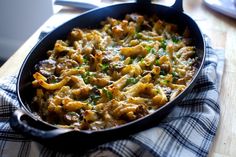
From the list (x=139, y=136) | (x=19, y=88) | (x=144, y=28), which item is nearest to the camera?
(x=139, y=136)

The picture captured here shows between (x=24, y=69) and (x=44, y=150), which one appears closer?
(x=44, y=150)

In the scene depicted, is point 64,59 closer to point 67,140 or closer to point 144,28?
point 144,28

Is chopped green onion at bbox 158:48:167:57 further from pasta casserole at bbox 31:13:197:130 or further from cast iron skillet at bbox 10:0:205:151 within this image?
cast iron skillet at bbox 10:0:205:151

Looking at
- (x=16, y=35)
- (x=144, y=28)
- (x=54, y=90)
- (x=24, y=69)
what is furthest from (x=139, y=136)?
(x=16, y=35)

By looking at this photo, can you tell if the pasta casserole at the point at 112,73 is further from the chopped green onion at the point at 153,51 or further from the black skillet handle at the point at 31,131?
the black skillet handle at the point at 31,131

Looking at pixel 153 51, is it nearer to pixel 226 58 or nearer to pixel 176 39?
pixel 176 39

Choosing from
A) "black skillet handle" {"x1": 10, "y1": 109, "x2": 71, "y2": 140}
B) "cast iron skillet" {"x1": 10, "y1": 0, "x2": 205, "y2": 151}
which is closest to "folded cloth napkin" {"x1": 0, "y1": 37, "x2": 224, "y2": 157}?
"cast iron skillet" {"x1": 10, "y1": 0, "x2": 205, "y2": 151}

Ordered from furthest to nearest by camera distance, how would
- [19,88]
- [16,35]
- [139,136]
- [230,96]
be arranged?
[16,35] → [230,96] → [19,88] → [139,136]

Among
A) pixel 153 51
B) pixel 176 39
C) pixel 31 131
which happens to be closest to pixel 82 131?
pixel 31 131
